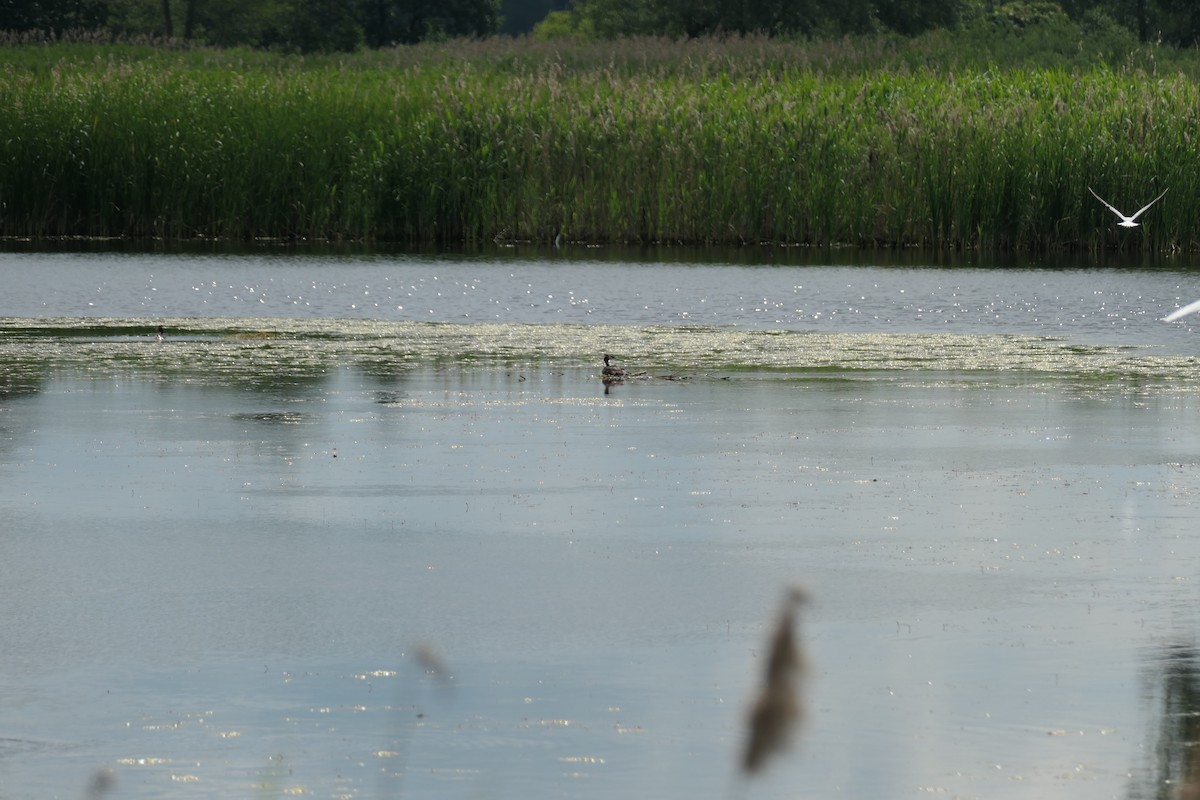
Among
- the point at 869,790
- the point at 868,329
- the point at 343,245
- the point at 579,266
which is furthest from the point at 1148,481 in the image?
the point at 343,245

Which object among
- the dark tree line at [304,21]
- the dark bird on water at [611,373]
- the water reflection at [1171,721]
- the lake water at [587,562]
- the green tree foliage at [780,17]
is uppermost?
the dark tree line at [304,21]

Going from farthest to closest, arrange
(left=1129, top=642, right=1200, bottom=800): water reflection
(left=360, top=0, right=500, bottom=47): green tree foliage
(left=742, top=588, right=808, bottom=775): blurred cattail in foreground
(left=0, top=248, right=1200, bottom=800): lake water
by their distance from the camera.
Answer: (left=360, top=0, right=500, bottom=47): green tree foliage < (left=0, top=248, right=1200, bottom=800): lake water < (left=1129, top=642, right=1200, bottom=800): water reflection < (left=742, top=588, right=808, bottom=775): blurred cattail in foreground

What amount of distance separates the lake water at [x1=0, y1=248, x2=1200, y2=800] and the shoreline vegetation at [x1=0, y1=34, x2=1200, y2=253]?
26.2 ft

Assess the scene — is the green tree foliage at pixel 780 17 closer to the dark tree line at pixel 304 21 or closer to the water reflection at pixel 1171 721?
the dark tree line at pixel 304 21

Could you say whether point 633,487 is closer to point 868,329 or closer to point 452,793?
point 452,793

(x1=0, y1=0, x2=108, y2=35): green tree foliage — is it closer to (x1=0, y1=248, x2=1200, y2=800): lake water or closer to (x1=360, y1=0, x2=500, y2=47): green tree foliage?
(x1=360, y1=0, x2=500, y2=47): green tree foliage

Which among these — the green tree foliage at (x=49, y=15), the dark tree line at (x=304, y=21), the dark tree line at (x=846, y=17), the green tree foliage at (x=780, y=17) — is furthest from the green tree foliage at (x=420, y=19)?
the green tree foliage at (x=49, y=15)

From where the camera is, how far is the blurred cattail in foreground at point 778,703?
209 centimetres

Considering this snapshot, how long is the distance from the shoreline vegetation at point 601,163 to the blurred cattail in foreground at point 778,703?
20.7 meters

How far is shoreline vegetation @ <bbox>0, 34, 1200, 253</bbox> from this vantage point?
22453mm

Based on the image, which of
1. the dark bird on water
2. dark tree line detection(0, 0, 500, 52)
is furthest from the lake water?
dark tree line detection(0, 0, 500, 52)

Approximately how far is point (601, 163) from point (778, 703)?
70.3 feet

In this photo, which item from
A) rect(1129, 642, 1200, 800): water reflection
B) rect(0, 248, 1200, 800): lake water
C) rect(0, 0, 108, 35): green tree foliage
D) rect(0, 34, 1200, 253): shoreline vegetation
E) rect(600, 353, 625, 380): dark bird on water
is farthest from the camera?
rect(0, 0, 108, 35): green tree foliage


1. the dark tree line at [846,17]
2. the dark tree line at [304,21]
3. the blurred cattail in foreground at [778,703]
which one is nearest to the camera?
the blurred cattail in foreground at [778,703]
